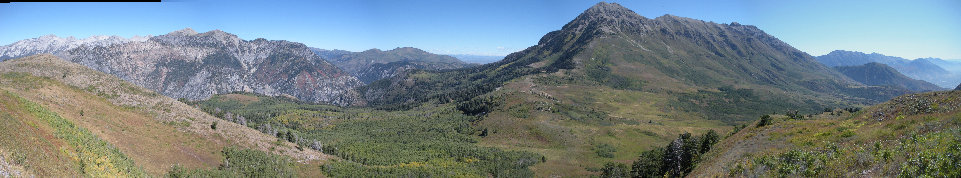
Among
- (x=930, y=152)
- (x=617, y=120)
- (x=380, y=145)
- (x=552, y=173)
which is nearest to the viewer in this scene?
(x=930, y=152)

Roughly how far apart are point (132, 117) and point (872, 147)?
109 meters

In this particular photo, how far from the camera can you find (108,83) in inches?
3684

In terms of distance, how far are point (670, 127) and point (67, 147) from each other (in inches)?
7351

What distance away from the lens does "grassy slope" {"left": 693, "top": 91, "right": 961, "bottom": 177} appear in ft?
68.2

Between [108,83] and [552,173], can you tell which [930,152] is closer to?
[552,173]

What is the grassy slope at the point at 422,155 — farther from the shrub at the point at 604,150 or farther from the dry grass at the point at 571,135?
the shrub at the point at 604,150

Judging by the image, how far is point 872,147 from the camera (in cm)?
2633

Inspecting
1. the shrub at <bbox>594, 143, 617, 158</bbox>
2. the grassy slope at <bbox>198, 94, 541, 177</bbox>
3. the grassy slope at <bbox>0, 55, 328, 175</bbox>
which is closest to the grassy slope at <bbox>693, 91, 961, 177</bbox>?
the grassy slope at <bbox>198, 94, 541, 177</bbox>

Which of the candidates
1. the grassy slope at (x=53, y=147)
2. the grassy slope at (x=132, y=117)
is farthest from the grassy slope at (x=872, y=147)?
the grassy slope at (x=132, y=117)

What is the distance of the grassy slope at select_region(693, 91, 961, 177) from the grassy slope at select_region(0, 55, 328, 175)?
2923 inches

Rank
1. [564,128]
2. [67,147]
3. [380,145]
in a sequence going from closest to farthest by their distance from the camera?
[67,147] < [380,145] < [564,128]

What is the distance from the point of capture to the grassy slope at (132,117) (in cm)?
6291

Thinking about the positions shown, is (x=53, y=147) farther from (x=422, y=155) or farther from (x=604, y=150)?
(x=604, y=150)

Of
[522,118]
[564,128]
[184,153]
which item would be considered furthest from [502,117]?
[184,153]
